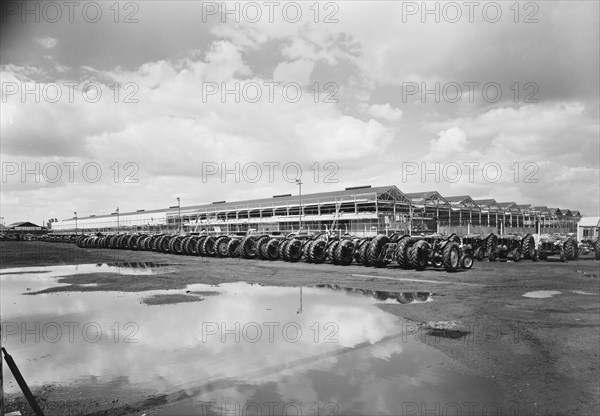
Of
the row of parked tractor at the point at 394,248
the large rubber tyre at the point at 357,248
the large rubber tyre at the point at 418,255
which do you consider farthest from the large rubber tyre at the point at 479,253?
the large rubber tyre at the point at 357,248

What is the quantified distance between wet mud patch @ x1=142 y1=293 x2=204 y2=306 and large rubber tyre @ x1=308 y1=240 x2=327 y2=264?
491 inches

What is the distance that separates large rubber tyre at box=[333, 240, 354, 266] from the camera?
22484mm

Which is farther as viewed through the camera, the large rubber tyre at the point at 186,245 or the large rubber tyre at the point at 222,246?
the large rubber tyre at the point at 186,245

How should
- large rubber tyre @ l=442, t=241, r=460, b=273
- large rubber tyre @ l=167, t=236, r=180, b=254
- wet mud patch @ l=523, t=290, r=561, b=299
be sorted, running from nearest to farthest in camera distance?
wet mud patch @ l=523, t=290, r=561, b=299 < large rubber tyre @ l=442, t=241, r=460, b=273 < large rubber tyre @ l=167, t=236, r=180, b=254

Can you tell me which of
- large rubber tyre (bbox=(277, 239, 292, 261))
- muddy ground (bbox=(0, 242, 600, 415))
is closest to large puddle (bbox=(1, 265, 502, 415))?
muddy ground (bbox=(0, 242, 600, 415))

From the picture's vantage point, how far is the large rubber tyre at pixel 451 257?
61.3 ft

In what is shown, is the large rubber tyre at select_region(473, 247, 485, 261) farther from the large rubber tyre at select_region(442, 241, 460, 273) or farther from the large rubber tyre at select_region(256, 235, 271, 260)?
the large rubber tyre at select_region(256, 235, 271, 260)

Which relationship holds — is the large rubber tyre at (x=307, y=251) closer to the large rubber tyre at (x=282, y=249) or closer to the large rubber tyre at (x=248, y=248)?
the large rubber tyre at (x=282, y=249)

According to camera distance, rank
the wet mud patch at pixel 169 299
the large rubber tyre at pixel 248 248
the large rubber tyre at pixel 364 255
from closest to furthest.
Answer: the wet mud patch at pixel 169 299, the large rubber tyre at pixel 364 255, the large rubber tyre at pixel 248 248

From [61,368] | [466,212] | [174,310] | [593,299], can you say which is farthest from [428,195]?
[61,368]

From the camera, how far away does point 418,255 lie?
761 inches

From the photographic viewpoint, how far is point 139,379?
5.48m

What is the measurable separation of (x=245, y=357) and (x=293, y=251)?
19475mm

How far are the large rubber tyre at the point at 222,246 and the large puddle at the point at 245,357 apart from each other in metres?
19.8
